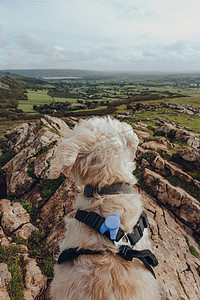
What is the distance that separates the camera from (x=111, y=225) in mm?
2092

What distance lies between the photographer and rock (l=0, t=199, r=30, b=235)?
6160mm

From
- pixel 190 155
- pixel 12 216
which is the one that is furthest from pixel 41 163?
pixel 190 155

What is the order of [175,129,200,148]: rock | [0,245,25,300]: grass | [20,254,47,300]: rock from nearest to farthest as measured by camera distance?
[0,245,25,300]: grass, [20,254,47,300]: rock, [175,129,200,148]: rock

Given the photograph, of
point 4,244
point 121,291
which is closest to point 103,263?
point 121,291

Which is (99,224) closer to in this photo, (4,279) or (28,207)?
(4,279)

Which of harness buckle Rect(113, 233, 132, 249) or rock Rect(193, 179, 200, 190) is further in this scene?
rock Rect(193, 179, 200, 190)

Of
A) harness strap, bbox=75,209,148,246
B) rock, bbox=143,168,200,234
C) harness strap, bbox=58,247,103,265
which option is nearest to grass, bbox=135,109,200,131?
rock, bbox=143,168,200,234

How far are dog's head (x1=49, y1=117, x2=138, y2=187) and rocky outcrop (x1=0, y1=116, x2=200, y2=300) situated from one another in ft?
3.19

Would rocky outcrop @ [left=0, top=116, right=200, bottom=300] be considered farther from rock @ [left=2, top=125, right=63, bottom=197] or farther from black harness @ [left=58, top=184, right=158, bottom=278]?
black harness @ [left=58, top=184, right=158, bottom=278]

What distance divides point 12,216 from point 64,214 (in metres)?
2.21

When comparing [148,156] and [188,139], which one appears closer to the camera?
[148,156]

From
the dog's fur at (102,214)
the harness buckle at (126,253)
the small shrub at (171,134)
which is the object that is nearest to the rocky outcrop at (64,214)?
the dog's fur at (102,214)

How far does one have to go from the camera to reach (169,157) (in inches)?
361

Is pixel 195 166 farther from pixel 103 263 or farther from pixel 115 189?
pixel 103 263
